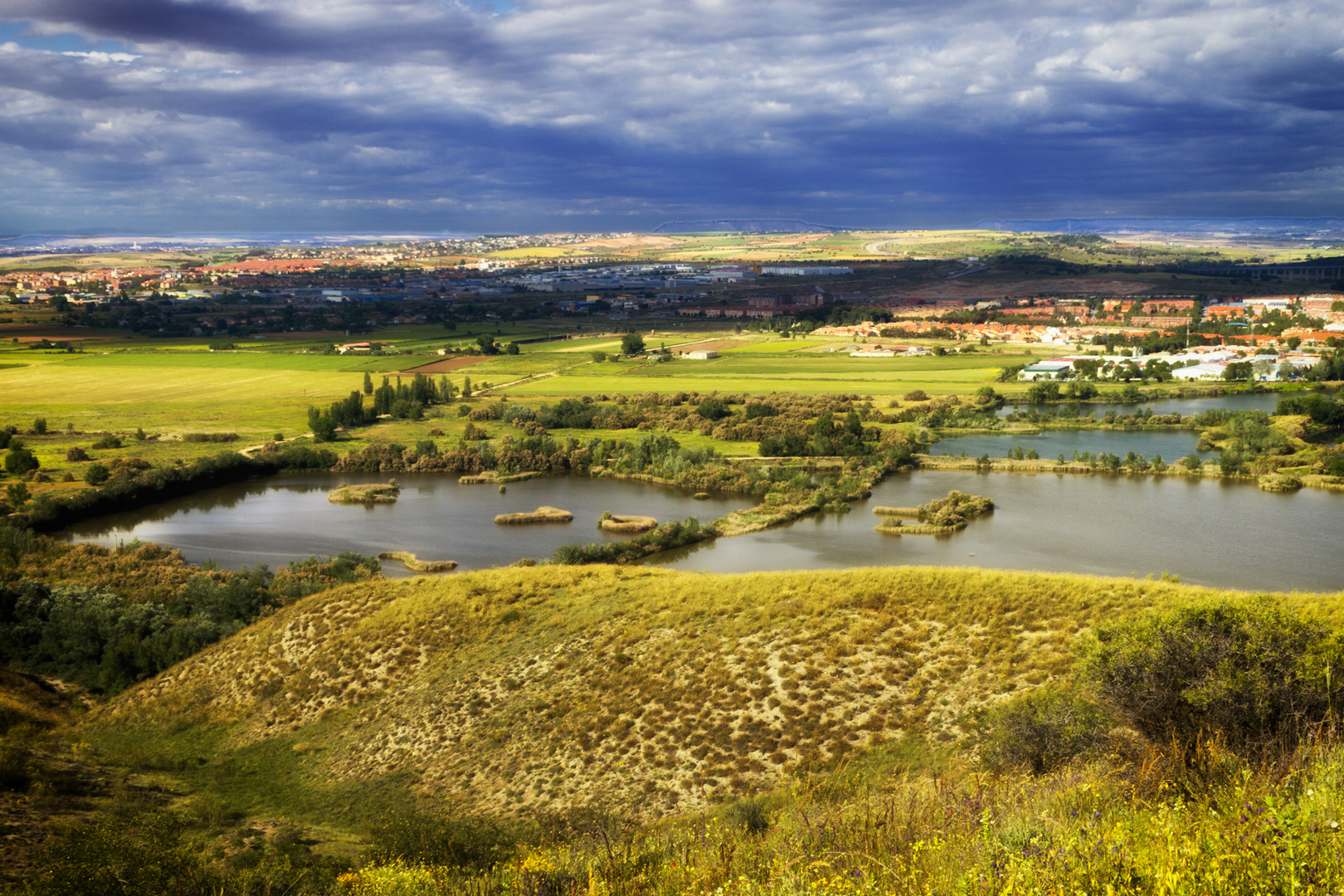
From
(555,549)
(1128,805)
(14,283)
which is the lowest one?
(555,549)

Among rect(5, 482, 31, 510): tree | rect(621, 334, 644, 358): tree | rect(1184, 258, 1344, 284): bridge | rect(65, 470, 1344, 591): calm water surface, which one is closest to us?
rect(65, 470, 1344, 591): calm water surface

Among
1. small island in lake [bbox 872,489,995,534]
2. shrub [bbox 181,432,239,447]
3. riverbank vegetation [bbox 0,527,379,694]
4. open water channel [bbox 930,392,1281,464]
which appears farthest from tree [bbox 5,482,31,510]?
open water channel [bbox 930,392,1281,464]

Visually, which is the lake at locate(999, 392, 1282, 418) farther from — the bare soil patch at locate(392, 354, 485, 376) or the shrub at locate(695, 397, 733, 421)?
the bare soil patch at locate(392, 354, 485, 376)

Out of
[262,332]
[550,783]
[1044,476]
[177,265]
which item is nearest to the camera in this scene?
[550,783]

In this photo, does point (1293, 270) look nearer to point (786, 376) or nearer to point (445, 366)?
point (786, 376)

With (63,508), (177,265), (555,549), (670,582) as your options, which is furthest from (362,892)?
(177,265)

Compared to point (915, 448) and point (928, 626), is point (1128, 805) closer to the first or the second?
point (928, 626)
